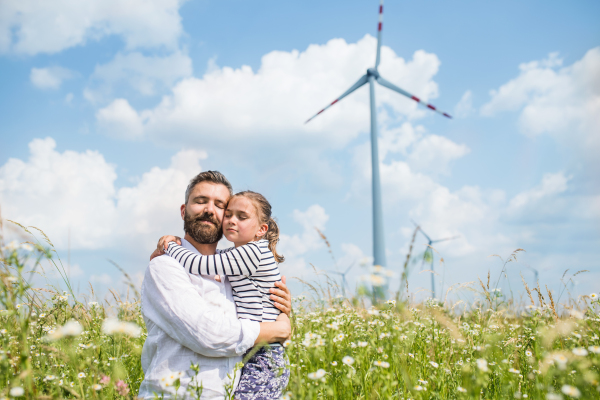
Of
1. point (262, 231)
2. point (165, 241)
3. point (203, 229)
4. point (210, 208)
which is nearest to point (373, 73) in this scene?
point (262, 231)

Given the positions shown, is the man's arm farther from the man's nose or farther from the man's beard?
the man's nose

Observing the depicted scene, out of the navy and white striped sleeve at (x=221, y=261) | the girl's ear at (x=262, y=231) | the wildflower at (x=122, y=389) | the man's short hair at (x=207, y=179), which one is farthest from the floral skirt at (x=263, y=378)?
the man's short hair at (x=207, y=179)

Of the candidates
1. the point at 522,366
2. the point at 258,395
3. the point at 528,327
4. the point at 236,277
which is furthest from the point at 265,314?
the point at 528,327

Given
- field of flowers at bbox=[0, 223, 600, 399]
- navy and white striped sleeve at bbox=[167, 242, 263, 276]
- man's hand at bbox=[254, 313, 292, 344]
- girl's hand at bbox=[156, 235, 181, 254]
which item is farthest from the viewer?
girl's hand at bbox=[156, 235, 181, 254]

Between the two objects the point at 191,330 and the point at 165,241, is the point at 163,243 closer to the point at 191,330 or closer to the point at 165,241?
the point at 165,241

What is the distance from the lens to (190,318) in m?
3.55

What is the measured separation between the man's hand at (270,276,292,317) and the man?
0.47 feet

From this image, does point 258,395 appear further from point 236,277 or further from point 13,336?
point 13,336

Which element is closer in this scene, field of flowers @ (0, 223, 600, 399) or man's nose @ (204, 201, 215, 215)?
field of flowers @ (0, 223, 600, 399)

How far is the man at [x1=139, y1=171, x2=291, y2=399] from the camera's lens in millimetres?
3559

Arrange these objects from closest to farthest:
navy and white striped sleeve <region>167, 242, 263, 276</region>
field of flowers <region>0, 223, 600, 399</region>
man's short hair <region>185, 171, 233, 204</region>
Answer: field of flowers <region>0, 223, 600, 399</region> < navy and white striped sleeve <region>167, 242, 263, 276</region> < man's short hair <region>185, 171, 233, 204</region>

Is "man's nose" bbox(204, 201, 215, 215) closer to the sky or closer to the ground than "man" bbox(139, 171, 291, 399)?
closer to the sky

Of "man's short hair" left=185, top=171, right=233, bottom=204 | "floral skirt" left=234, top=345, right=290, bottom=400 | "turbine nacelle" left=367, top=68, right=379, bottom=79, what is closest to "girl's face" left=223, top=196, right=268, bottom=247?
"man's short hair" left=185, top=171, right=233, bottom=204

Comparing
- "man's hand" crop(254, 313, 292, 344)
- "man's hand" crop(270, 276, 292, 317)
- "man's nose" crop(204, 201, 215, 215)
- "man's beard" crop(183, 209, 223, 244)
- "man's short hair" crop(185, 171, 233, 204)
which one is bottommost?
"man's hand" crop(254, 313, 292, 344)
